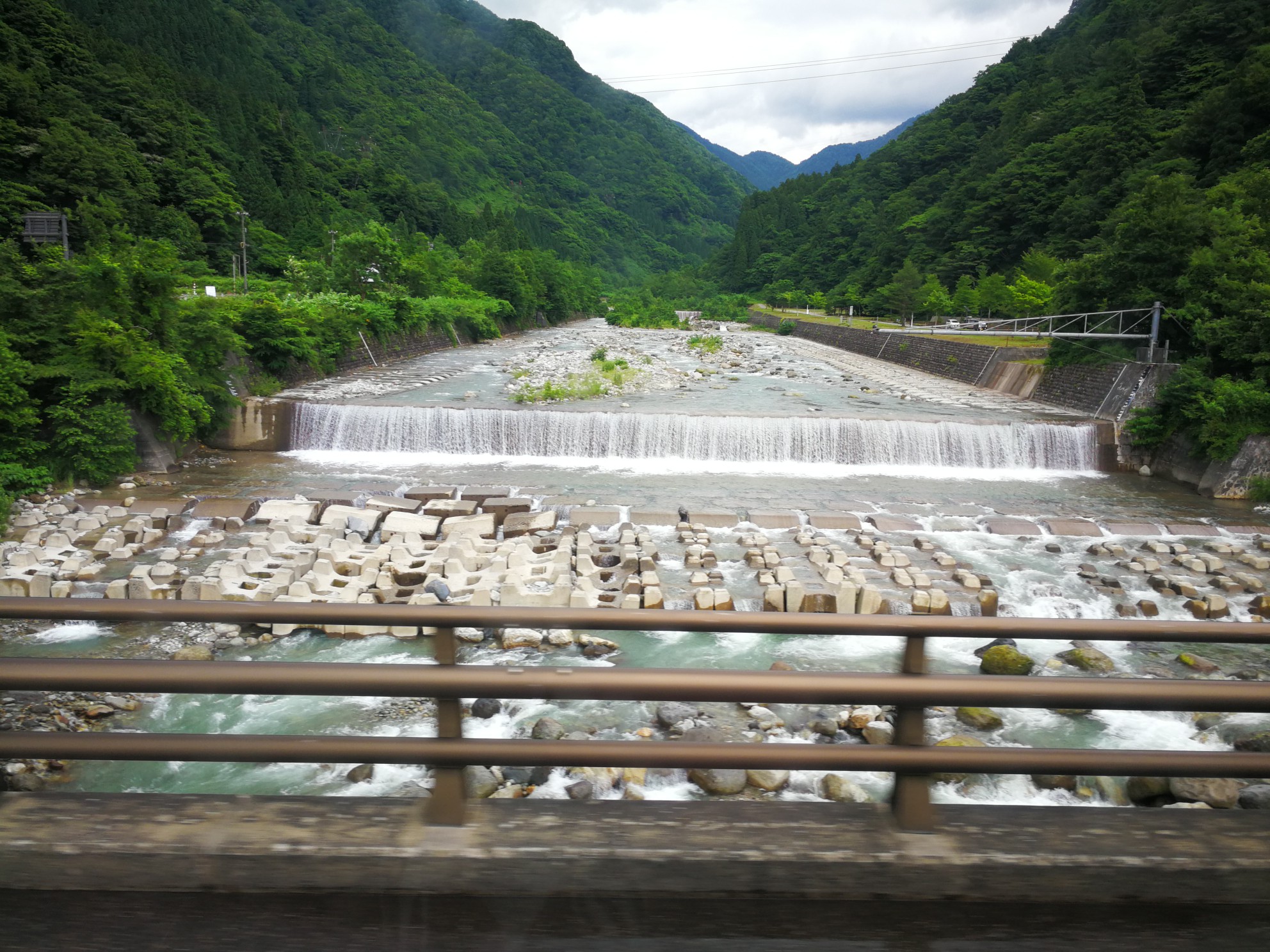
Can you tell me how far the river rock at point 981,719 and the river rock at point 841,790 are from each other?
1481mm

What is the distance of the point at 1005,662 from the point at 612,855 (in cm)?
601

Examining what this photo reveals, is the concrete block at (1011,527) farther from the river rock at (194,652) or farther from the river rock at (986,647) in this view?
the river rock at (194,652)

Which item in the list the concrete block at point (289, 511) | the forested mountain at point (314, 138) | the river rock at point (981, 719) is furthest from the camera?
the forested mountain at point (314, 138)

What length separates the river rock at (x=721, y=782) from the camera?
4992 millimetres

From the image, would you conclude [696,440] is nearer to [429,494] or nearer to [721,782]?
[429,494]

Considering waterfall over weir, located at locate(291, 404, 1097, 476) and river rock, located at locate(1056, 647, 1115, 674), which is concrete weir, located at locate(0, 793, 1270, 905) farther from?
waterfall over weir, located at locate(291, 404, 1097, 476)

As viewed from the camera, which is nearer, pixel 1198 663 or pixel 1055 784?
pixel 1055 784

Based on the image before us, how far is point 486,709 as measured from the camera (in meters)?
5.93

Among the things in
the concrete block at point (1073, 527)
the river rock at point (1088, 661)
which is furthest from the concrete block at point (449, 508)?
the concrete block at point (1073, 527)

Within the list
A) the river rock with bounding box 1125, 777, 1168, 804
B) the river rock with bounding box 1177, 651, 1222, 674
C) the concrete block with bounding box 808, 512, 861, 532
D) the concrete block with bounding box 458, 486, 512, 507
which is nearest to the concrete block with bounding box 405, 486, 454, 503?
the concrete block with bounding box 458, 486, 512, 507

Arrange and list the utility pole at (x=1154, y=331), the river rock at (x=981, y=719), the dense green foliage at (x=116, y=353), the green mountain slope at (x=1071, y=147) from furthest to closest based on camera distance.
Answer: the green mountain slope at (x=1071, y=147) < the utility pole at (x=1154, y=331) < the dense green foliage at (x=116, y=353) < the river rock at (x=981, y=719)

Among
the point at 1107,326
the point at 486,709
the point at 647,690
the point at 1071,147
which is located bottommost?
the point at 486,709

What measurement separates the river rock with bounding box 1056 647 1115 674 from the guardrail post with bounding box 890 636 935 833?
19.6 ft

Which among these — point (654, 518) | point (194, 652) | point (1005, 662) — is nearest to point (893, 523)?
point (654, 518)
